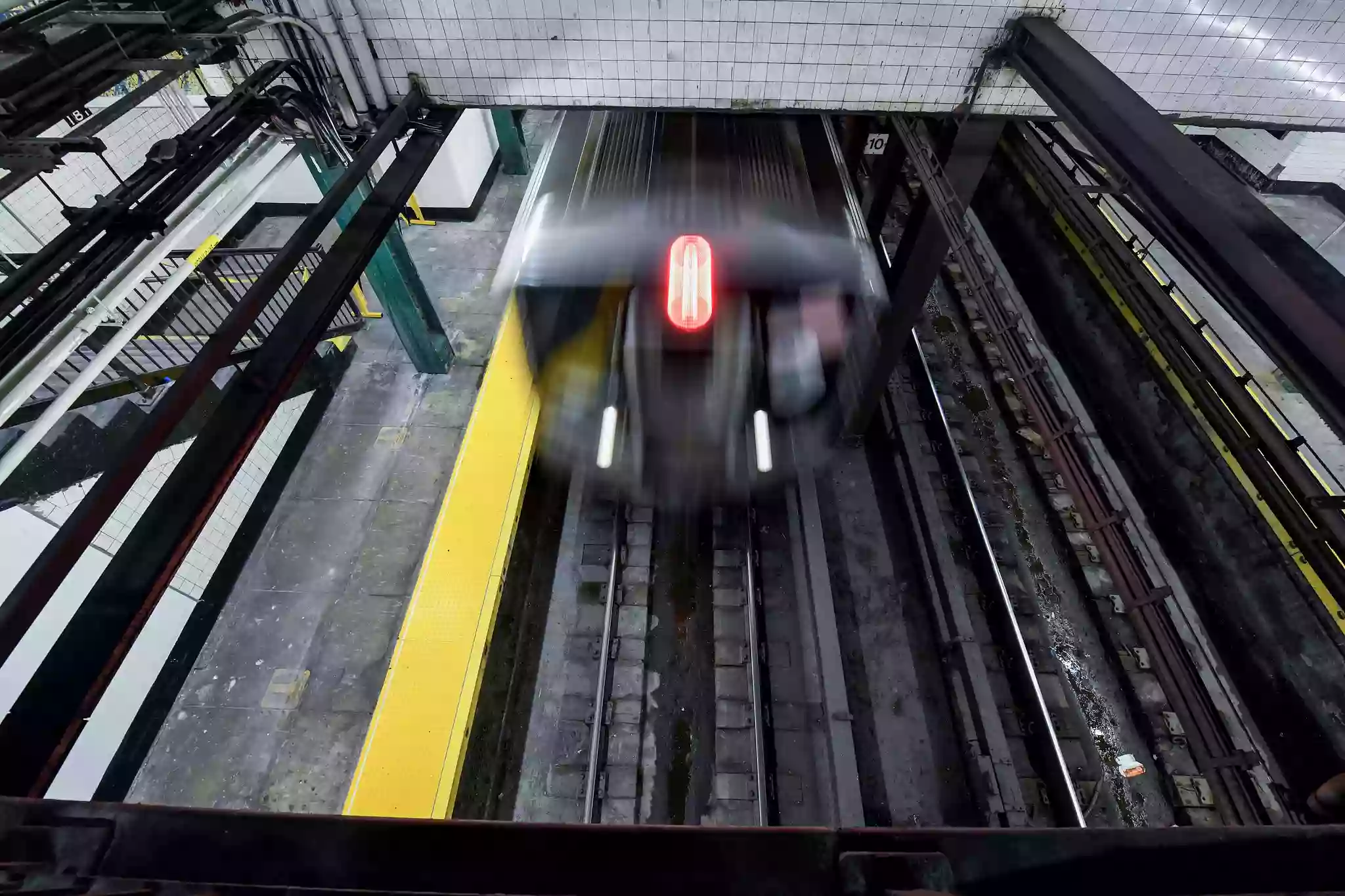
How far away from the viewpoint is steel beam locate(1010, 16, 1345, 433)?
1738 mm

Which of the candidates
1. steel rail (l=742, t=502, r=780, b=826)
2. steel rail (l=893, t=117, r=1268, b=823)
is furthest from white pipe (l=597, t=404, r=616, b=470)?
steel rail (l=893, t=117, r=1268, b=823)

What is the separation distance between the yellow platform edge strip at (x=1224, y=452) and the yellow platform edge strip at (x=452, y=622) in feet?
16.6

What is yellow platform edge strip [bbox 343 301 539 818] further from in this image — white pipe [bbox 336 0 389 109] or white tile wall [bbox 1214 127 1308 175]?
white tile wall [bbox 1214 127 1308 175]

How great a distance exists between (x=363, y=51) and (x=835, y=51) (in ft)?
9.05

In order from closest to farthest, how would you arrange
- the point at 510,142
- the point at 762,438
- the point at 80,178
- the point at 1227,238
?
the point at 1227,238 < the point at 80,178 < the point at 762,438 < the point at 510,142

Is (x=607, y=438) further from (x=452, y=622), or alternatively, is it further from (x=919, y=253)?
(x=919, y=253)

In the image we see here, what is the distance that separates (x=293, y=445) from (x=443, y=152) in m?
3.83

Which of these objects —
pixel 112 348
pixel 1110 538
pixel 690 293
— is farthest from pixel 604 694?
pixel 112 348

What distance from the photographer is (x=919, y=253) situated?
4434 millimetres

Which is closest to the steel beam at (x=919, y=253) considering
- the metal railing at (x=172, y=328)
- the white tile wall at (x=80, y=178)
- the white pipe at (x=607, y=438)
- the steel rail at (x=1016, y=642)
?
the steel rail at (x=1016, y=642)

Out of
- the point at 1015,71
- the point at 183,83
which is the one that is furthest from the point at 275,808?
the point at 1015,71

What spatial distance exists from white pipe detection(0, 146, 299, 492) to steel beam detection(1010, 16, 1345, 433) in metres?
4.01

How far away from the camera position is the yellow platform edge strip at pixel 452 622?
12.7ft

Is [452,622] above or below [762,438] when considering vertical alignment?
below
